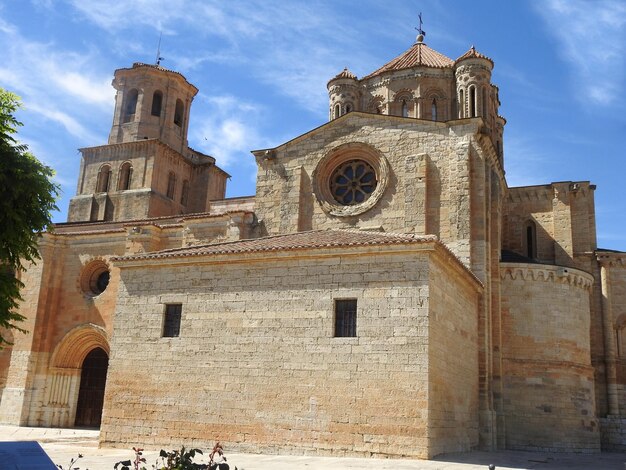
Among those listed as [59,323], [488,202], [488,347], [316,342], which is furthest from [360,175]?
[59,323]

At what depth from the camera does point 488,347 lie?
17.5m

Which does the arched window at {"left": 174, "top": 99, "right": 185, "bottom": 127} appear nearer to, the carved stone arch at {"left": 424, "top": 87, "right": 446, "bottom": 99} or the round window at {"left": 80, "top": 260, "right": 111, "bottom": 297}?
the round window at {"left": 80, "top": 260, "right": 111, "bottom": 297}

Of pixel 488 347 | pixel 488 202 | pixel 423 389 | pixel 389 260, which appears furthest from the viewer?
pixel 488 202

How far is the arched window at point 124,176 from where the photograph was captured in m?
29.4

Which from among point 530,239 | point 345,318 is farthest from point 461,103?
point 345,318

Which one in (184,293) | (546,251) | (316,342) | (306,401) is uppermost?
(546,251)

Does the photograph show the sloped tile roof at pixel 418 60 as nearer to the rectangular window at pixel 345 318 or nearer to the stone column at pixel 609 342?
the stone column at pixel 609 342

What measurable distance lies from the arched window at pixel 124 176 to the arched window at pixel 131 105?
7.68 feet

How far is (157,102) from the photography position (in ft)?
100

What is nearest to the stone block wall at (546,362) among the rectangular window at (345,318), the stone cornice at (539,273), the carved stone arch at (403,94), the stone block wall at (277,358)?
the stone cornice at (539,273)

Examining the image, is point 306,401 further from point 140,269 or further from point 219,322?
point 140,269

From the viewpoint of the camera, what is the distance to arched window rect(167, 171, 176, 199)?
1191 inches

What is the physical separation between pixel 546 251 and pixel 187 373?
14.1 metres

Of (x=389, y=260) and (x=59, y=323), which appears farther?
(x=59, y=323)
